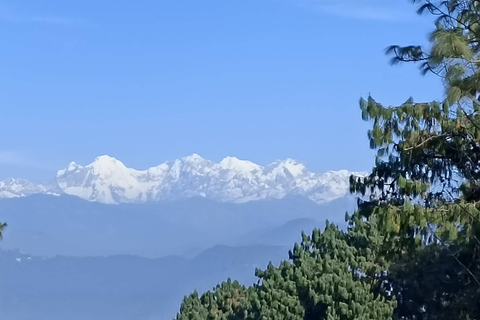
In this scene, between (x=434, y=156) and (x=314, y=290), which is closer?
(x=434, y=156)

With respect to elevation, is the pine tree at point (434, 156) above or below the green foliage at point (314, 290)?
below

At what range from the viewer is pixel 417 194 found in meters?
12.2

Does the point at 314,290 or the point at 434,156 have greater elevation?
the point at 314,290

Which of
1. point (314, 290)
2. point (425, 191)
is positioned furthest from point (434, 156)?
point (314, 290)

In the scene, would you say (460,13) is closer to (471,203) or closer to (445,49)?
(445,49)

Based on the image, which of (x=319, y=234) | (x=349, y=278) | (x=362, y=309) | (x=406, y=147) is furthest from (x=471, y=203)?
(x=319, y=234)

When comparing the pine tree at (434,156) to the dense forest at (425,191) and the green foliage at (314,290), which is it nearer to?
the dense forest at (425,191)

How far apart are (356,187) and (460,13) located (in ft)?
13.0

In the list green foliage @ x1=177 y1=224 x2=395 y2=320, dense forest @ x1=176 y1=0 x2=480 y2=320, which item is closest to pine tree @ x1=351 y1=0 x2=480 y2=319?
dense forest @ x1=176 y1=0 x2=480 y2=320

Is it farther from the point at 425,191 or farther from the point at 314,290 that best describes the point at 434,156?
the point at 314,290

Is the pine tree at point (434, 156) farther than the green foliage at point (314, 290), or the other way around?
the green foliage at point (314, 290)

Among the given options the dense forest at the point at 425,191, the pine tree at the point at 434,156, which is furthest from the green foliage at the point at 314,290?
the pine tree at the point at 434,156

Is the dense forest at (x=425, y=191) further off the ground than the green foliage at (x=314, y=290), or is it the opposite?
the green foliage at (x=314, y=290)

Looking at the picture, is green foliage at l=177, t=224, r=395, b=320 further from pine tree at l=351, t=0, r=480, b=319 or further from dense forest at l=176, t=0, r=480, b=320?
pine tree at l=351, t=0, r=480, b=319
